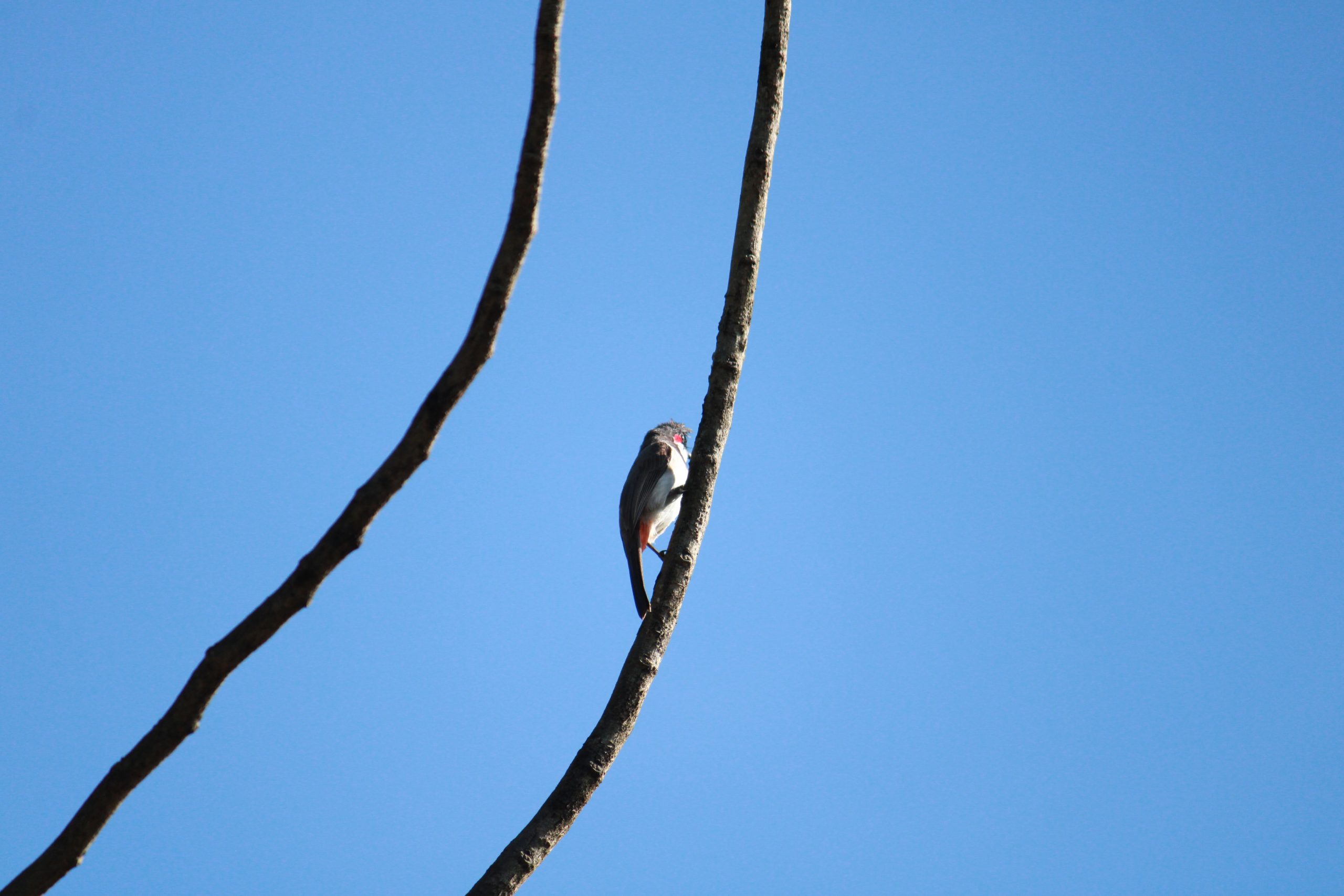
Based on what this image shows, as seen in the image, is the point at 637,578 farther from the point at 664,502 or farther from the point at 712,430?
the point at 712,430

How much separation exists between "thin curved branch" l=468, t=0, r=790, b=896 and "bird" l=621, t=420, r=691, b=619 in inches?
109

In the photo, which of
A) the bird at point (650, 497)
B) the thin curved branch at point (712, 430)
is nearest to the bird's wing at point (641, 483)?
the bird at point (650, 497)

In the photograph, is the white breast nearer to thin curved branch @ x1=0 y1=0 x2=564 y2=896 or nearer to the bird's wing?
the bird's wing

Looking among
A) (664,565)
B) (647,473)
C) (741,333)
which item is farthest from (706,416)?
(647,473)

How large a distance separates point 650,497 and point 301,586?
4.51 m

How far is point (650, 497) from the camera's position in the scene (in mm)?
7133

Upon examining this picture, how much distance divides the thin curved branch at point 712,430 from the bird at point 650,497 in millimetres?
2778

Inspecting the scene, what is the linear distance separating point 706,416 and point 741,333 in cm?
40

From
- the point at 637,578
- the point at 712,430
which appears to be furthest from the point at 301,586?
the point at 637,578

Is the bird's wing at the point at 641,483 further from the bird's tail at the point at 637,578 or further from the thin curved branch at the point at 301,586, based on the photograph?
the thin curved branch at the point at 301,586

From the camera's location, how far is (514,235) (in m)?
2.79

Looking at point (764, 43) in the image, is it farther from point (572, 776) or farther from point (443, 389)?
point (572, 776)

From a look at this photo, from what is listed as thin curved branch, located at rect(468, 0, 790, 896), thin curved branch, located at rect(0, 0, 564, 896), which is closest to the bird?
thin curved branch, located at rect(468, 0, 790, 896)

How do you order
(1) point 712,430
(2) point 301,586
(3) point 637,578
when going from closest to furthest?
(2) point 301,586 < (1) point 712,430 < (3) point 637,578
